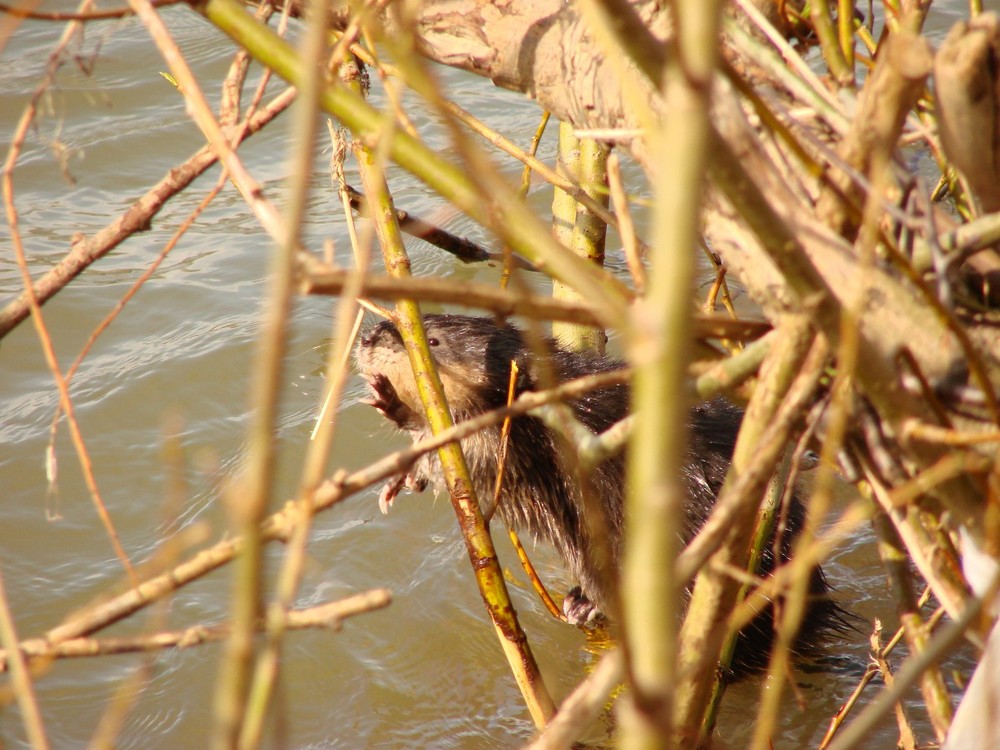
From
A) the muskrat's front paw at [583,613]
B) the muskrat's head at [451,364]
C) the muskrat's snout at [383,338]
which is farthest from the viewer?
the muskrat's front paw at [583,613]

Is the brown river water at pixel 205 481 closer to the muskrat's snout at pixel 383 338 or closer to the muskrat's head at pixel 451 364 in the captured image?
the muskrat's snout at pixel 383 338

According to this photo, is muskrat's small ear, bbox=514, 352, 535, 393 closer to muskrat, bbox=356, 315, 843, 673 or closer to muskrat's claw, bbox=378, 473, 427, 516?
muskrat, bbox=356, 315, 843, 673

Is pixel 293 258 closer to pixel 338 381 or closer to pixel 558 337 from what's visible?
pixel 338 381

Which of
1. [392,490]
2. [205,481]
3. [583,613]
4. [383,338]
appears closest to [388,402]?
[383,338]

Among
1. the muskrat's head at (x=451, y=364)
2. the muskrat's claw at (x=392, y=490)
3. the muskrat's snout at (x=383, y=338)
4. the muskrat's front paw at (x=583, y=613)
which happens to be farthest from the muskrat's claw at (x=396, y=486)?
the muskrat's front paw at (x=583, y=613)

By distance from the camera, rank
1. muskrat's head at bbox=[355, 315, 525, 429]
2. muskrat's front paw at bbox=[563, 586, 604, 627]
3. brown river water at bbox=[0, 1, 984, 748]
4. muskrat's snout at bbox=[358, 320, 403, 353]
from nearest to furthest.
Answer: brown river water at bbox=[0, 1, 984, 748]
muskrat's head at bbox=[355, 315, 525, 429]
muskrat's snout at bbox=[358, 320, 403, 353]
muskrat's front paw at bbox=[563, 586, 604, 627]

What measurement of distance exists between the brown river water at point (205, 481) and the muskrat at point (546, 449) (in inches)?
14.8

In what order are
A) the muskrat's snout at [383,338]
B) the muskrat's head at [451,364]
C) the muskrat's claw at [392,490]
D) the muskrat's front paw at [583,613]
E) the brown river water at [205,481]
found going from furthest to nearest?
the muskrat's front paw at [583,613], the muskrat's snout at [383,338], the muskrat's head at [451,364], the brown river water at [205,481], the muskrat's claw at [392,490]

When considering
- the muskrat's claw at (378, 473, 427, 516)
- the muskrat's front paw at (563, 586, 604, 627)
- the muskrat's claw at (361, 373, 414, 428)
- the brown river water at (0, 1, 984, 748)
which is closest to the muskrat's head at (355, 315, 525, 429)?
the muskrat's claw at (361, 373, 414, 428)

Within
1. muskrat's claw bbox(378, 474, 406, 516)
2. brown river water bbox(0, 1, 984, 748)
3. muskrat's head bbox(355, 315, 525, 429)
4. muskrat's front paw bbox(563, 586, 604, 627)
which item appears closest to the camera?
muskrat's claw bbox(378, 474, 406, 516)

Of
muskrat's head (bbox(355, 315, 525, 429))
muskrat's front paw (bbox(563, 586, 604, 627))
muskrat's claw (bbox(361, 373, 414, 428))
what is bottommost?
muskrat's front paw (bbox(563, 586, 604, 627))

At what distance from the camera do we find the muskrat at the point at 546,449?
142 inches

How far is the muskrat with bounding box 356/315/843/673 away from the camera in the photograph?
11.8ft

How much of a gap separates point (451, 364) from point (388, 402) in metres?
0.32
